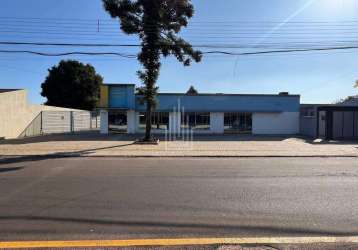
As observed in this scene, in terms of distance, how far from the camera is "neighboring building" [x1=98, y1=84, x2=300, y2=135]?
3291cm

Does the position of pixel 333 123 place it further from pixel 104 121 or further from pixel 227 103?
pixel 104 121

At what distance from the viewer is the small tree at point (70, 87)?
55.8 meters

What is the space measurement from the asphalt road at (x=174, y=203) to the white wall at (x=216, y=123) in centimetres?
2169

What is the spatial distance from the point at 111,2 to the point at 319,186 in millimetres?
16630

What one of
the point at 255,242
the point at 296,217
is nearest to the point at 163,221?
the point at 255,242

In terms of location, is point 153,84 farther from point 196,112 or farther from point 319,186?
point 319,186

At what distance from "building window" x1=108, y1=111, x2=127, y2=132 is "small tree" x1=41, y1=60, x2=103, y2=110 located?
82.6 ft

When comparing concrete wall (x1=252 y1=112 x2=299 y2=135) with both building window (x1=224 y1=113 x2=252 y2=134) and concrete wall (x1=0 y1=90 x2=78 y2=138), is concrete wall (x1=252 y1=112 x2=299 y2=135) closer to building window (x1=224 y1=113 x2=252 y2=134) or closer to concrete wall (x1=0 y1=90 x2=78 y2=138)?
building window (x1=224 y1=113 x2=252 y2=134)

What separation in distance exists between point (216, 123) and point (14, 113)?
17.1 m

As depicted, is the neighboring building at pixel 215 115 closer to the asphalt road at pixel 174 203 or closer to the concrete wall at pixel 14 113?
the concrete wall at pixel 14 113

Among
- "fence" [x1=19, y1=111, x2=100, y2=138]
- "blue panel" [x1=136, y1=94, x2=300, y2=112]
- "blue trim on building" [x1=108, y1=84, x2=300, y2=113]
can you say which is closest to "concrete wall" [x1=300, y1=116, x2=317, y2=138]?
"blue trim on building" [x1=108, y1=84, x2=300, y2=113]

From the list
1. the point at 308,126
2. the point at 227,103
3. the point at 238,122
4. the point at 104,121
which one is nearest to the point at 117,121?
the point at 104,121

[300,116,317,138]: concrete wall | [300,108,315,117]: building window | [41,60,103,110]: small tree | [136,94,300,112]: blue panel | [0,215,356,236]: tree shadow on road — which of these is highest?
[41,60,103,110]: small tree

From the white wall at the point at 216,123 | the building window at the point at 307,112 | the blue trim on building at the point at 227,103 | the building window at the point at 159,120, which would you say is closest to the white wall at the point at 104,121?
the blue trim on building at the point at 227,103
